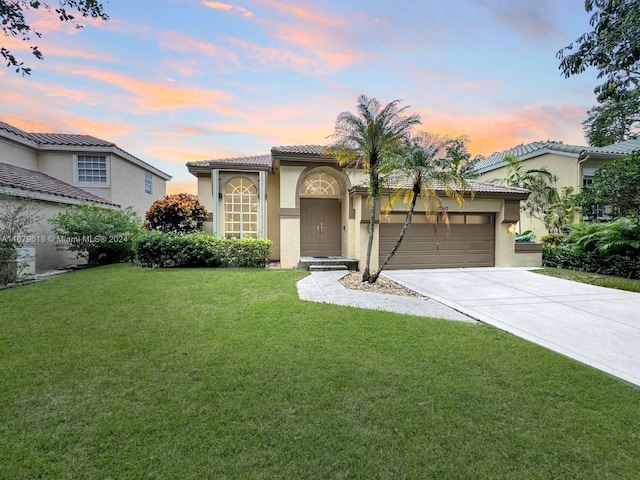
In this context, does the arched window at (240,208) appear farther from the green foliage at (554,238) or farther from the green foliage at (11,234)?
the green foliage at (554,238)

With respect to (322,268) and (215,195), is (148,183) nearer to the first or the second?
(215,195)

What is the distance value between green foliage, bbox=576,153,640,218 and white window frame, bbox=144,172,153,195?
75.1 feet

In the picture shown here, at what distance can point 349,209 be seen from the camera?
481 inches

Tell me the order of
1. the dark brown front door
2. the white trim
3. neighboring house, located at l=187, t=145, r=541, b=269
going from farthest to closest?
1. the dark brown front door
2. the white trim
3. neighboring house, located at l=187, t=145, r=541, b=269

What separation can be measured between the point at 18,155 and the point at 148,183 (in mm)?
6500

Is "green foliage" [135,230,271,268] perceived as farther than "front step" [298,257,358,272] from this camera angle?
No

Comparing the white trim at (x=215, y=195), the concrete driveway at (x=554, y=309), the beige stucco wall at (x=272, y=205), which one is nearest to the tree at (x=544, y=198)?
the concrete driveway at (x=554, y=309)

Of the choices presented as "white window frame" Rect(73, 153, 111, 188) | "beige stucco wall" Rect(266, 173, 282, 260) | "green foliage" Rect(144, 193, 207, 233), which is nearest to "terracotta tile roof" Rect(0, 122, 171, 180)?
"white window frame" Rect(73, 153, 111, 188)

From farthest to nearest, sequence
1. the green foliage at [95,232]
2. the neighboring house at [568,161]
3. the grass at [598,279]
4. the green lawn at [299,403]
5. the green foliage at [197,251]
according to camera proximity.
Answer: the neighboring house at [568,161]
the green foliage at [95,232]
the green foliage at [197,251]
the grass at [598,279]
the green lawn at [299,403]

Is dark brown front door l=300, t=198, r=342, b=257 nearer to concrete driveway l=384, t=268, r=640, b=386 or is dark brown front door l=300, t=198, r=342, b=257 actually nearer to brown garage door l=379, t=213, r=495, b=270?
brown garage door l=379, t=213, r=495, b=270

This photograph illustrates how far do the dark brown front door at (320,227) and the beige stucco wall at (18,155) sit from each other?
13321mm

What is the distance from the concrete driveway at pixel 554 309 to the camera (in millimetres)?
4348

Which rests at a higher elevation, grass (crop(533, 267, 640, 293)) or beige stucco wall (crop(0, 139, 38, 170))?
beige stucco wall (crop(0, 139, 38, 170))

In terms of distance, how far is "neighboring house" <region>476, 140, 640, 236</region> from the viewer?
49.5 feet
